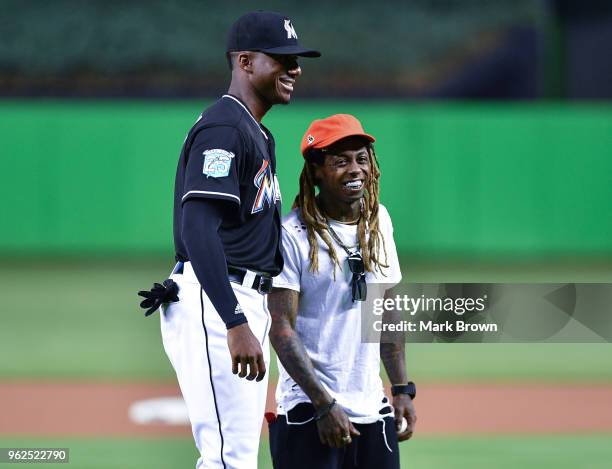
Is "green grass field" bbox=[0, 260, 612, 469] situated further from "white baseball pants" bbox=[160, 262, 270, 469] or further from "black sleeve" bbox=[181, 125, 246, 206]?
"black sleeve" bbox=[181, 125, 246, 206]

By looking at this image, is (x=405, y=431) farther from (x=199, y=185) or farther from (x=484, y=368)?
(x=484, y=368)

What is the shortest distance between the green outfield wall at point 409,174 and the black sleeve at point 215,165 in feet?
39.1

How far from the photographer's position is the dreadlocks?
4348 millimetres

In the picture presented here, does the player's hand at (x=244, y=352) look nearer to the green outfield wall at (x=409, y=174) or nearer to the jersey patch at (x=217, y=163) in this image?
the jersey patch at (x=217, y=163)

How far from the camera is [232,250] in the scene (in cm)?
425

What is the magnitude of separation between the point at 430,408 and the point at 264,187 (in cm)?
434

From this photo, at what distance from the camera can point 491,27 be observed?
88.7 ft

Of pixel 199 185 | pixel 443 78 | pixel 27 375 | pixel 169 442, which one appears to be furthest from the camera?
pixel 443 78

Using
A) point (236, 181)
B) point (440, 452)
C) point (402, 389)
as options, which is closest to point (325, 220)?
point (236, 181)

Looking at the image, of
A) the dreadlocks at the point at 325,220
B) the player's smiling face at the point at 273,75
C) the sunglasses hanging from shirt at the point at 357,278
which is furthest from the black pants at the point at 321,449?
the player's smiling face at the point at 273,75

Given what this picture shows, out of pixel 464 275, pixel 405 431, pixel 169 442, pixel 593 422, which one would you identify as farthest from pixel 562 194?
pixel 405 431

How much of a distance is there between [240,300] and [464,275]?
1061cm

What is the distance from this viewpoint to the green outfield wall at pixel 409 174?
633 inches

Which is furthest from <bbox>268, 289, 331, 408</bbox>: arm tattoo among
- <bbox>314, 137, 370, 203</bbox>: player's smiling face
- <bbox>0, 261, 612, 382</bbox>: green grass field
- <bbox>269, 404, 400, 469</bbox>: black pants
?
<bbox>0, 261, 612, 382</bbox>: green grass field
